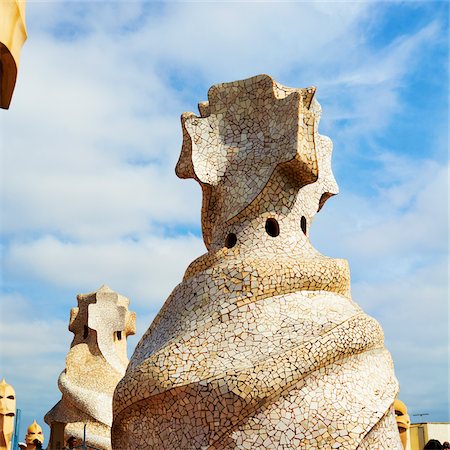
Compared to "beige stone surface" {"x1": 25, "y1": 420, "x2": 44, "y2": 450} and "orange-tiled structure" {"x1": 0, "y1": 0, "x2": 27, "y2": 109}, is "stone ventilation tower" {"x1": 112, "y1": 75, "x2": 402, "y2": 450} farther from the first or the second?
"beige stone surface" {"x1": 25, "y1": 420, "x2": 44, "y2": 450}

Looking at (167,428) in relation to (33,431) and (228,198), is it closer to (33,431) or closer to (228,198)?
(228,198)

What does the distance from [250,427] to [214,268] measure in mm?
1611

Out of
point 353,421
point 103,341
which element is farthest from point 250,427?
point 103,341

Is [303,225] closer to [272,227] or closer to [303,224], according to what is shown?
[303,224]

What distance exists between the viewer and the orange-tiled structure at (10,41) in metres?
2.66

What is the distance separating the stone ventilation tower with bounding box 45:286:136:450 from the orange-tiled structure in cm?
1158

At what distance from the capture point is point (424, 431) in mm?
16703

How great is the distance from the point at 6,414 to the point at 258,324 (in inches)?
245

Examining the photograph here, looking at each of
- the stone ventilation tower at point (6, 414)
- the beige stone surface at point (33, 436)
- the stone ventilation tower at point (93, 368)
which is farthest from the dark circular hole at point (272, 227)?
the beige stone surface at point (33, 436)

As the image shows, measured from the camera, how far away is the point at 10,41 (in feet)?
8.89

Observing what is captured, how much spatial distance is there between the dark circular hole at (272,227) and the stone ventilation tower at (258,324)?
0.02 meters

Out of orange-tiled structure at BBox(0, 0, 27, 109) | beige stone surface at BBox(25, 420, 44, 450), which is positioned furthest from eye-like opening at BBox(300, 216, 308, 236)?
beige stone surface at BBox(25, 420, 44, 450)

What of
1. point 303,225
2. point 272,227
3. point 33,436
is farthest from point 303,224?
point 33,436

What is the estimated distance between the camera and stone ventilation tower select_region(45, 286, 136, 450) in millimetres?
14172
